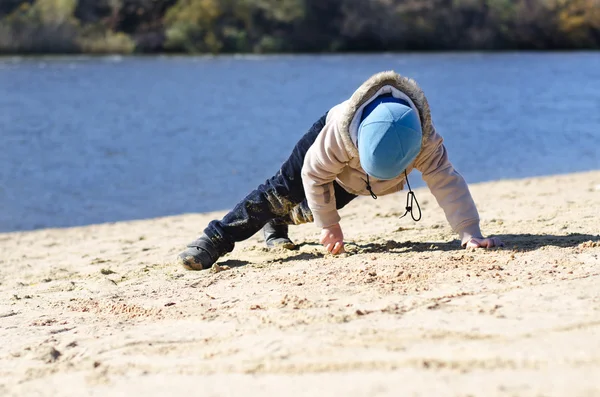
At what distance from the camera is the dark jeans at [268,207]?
412cm

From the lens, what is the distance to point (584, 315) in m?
2.62

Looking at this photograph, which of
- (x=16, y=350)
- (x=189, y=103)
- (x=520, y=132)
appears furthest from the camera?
(x=189, y=103)

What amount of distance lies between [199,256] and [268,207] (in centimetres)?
45

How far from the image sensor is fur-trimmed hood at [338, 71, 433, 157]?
3543 millimetres

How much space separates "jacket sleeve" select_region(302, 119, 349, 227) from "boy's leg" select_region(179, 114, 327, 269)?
0.58ft

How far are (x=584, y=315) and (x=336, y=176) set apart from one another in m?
1.55

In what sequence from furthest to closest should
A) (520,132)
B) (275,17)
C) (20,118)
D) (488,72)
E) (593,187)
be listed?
(275,17) → (488,72) → (20,118) → (520,132) → (593,187)

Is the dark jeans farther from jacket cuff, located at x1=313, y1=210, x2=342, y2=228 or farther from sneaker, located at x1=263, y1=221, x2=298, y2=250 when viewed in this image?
sneaker, located at x1=263, y1=221, x2=298, y2=250

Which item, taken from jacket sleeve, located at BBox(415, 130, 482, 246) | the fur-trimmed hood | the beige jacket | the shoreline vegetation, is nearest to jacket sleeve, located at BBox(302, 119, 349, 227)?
the beige jacket

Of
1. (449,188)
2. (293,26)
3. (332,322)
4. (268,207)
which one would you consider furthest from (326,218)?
(293,26)

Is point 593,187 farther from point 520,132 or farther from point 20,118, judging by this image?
point 20,118

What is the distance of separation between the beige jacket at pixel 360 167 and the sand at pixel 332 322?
243 mm

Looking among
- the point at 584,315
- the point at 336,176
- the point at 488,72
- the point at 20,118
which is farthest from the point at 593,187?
the point at 488,72

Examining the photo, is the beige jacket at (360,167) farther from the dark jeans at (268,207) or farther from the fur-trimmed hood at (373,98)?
the dark jeans at (268,207)
